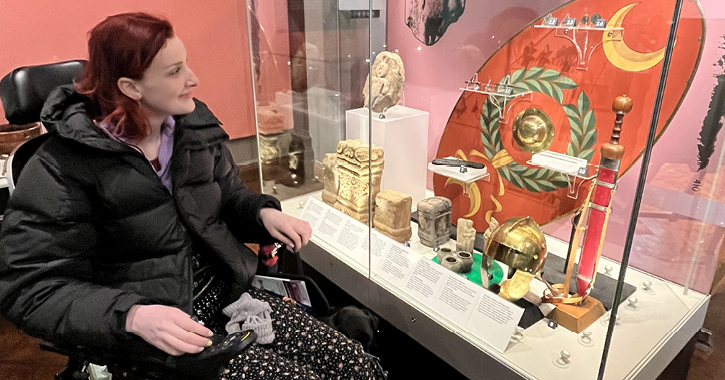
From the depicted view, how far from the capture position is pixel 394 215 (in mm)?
2320

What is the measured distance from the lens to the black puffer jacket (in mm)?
1113

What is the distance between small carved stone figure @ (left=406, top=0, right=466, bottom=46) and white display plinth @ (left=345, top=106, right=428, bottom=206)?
14.9 inches

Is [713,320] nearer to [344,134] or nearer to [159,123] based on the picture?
[344,134]

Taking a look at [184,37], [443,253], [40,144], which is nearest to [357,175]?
[443,253]

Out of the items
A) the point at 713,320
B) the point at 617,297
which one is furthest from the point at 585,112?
the point at 713,320

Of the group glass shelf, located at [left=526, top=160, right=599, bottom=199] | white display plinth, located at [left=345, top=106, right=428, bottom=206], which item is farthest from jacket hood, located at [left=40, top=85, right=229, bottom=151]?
glass shelf, located at [left=526, top=160, right=599, bottom=199]

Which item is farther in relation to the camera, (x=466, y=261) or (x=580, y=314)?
(x=466, y=261)

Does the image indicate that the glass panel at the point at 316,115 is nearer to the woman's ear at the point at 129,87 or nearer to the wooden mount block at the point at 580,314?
the wooden mount block at the point at 580,314

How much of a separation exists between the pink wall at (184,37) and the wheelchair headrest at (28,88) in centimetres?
201

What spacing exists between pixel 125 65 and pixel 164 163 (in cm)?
27
